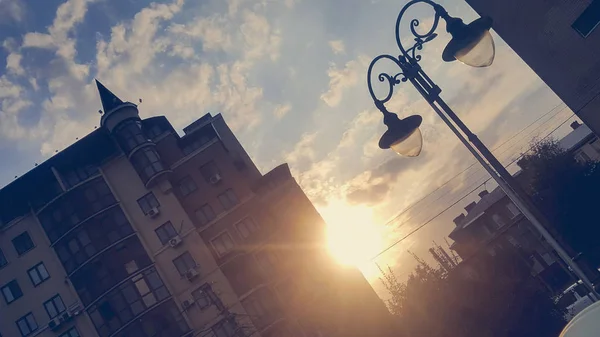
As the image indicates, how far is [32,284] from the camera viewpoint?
30.0m

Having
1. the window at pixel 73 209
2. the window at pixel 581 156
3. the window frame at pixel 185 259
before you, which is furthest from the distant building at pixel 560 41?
the window at pixel 581 156

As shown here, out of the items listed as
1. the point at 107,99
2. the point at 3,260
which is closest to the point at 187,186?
the point at 107,99

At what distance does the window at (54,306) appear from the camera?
2942 centimetres

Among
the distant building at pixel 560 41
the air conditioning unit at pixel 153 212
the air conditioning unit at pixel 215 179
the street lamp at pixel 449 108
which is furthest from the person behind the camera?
the air conditioning unit at pixel 215 179

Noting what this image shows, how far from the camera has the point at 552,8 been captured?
12047mm

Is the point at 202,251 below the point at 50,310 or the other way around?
below

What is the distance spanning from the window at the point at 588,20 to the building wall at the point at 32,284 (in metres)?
32.9

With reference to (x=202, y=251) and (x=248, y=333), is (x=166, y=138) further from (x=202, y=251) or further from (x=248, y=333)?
(x=248, y=333)

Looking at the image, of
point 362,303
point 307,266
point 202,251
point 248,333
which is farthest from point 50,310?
point 362,303

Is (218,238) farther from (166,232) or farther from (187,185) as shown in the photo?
(187,185)

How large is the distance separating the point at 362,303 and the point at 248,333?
904cm

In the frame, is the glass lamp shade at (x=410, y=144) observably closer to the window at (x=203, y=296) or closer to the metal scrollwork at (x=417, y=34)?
the metal scrollwork at (x=417, y=34)

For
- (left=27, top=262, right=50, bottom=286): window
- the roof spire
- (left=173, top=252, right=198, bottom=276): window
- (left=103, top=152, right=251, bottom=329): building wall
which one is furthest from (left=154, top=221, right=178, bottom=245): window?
the roof spire

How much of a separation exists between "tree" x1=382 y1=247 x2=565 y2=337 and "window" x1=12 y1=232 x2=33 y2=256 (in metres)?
29.7
